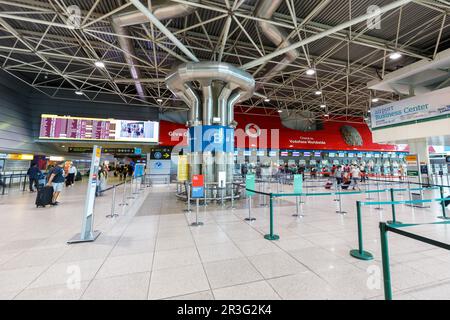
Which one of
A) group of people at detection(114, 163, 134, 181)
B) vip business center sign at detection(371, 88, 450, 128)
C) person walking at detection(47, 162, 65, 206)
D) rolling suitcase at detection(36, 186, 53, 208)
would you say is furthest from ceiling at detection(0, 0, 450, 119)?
group of people at detection(114, 163, 134, 181)

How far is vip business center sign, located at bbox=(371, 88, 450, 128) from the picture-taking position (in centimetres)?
768

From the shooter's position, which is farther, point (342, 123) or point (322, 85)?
point (342, 123)

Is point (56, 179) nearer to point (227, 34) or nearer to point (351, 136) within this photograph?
point (227, 34)

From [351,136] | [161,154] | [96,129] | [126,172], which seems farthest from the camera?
[351,136]

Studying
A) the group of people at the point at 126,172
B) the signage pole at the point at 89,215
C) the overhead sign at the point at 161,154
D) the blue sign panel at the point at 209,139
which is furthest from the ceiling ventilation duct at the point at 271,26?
the group of people at the point at 126,172

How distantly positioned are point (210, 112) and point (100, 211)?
4.92 meters

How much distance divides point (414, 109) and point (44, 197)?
14707mm

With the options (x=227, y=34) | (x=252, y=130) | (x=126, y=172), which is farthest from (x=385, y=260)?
(x=126, y=172)

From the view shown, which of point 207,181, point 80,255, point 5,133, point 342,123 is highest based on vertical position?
point 342,123

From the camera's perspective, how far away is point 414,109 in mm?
8688

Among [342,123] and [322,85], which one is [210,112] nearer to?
[322,85]

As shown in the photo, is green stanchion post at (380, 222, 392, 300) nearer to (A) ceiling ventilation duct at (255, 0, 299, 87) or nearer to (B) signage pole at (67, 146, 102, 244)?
(B) signage pole at (67, 146, 102, 244)
